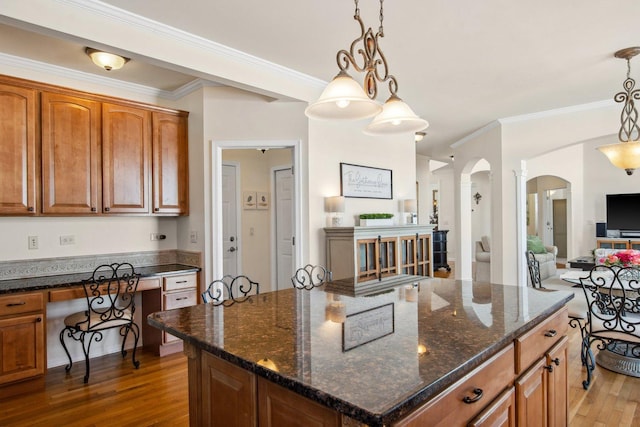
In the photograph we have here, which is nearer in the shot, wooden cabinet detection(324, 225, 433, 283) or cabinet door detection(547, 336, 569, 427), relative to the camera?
cabinet door detection(547, 336, 569, 427)

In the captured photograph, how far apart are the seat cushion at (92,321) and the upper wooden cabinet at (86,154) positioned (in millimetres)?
904

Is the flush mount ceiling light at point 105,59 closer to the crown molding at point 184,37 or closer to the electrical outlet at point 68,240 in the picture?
the crown molding at point 184,37

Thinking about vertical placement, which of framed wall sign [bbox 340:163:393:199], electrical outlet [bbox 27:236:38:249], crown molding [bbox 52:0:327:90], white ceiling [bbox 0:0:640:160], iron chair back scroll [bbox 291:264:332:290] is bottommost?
iron chair back scroll [bbox 291:264:332:290]

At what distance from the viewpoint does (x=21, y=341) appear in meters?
2.86

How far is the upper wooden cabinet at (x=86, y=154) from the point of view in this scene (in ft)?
9.93

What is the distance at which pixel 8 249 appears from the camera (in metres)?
3.19


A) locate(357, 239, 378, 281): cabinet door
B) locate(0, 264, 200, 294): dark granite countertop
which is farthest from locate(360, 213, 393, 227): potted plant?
locate(0, 264, 200, 294): dark granite countertop

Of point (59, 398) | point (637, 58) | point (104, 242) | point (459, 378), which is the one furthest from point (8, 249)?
point (637, 58)

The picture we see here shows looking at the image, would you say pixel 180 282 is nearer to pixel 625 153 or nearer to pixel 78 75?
pixel 78 75

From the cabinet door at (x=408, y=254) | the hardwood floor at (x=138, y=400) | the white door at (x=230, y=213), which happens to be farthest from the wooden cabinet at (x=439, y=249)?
the hardwood floor at (x=138, y=400)

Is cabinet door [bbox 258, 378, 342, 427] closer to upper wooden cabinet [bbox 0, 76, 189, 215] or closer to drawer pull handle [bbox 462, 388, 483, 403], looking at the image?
drawer pull handle [bbox 462, 388, 483, 403]

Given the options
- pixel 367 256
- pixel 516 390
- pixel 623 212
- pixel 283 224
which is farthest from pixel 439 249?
pixel 516 390

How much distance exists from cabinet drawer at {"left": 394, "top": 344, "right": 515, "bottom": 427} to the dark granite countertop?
300 cm

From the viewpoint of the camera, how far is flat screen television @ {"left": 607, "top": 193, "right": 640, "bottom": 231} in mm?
8336
